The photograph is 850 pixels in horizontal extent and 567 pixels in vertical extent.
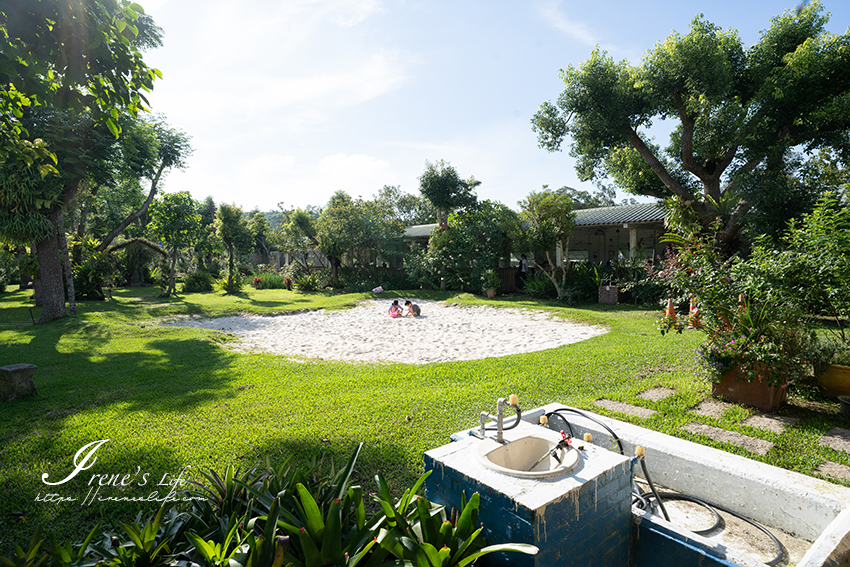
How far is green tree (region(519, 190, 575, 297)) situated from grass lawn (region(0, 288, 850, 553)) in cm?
676

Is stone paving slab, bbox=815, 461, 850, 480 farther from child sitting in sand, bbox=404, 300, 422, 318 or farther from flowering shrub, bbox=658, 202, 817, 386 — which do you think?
child sitting in sand, bbox=404, 300, 422, 318

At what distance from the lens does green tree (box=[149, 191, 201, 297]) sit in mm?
18766

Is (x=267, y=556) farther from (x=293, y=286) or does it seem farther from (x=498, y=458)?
(x=293, y=286)

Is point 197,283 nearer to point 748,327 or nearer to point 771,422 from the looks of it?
point 748,327

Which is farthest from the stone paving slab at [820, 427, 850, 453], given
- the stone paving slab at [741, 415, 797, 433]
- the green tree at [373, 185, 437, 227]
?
the green tree at [373, 185, 437, 227]

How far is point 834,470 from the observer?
3.03 meters

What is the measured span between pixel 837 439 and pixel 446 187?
1807 cm

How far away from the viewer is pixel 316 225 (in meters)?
21.5

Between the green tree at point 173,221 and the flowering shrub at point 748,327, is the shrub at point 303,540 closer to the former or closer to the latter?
the flowering shrub at point 748,327

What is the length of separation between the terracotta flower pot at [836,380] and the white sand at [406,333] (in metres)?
4.02

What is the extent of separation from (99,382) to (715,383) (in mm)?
7548

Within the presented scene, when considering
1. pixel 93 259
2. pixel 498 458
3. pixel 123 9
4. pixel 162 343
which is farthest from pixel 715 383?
pixel 93 259

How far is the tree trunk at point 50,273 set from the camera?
1172 cm
